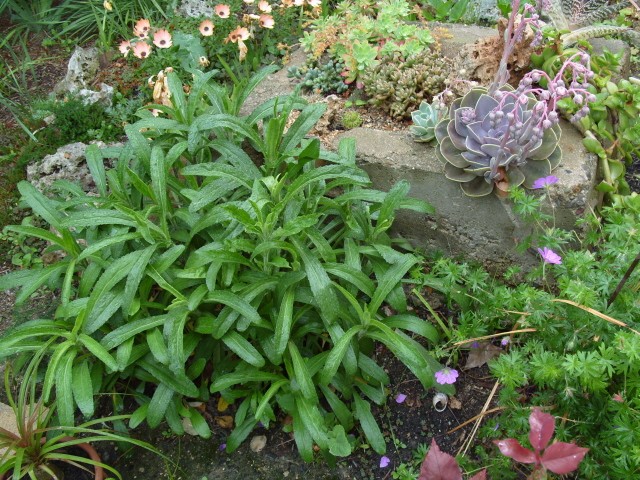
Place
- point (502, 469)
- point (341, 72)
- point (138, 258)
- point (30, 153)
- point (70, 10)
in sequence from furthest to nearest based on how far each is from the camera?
1. point (70, 10)
2. point (30, 153)
3. point (341, 72)
4. point (138, 258)
5. point (502, 469)

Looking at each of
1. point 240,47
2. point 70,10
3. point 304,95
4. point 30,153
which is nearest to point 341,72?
point 304,95

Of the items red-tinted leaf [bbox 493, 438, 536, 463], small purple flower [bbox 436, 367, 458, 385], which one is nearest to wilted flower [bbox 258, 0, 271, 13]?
small purple flower [bbox 436, 367, 458, 385]

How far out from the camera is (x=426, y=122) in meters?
3.06

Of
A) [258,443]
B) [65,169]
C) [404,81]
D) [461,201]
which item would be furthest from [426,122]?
[65,169]

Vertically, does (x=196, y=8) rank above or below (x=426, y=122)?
above

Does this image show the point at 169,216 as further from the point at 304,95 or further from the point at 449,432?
the point at 449,432

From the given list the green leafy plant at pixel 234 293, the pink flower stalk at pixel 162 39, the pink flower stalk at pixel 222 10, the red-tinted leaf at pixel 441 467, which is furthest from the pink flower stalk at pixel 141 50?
the red-tinted leaf at pixel 441 467

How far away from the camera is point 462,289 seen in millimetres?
2701

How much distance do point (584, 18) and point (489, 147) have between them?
1.59 meters

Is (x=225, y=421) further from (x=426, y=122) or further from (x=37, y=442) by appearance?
(x=426, y=122)

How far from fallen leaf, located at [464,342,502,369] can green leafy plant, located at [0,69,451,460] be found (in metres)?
0.20

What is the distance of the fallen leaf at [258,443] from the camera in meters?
2.68

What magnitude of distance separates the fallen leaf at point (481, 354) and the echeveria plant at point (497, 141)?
70 centimetres

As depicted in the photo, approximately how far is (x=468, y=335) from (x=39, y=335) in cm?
185
